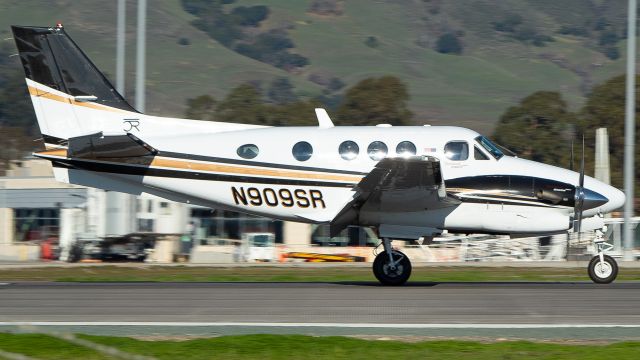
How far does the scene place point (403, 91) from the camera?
235 feet

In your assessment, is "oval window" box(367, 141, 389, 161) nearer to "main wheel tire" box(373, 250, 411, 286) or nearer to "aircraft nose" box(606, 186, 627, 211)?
"main wheel tire" box(373, 250, 411, 286)

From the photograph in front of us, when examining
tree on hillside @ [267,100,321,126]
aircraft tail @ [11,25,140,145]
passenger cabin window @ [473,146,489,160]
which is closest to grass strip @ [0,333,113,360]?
aircraft tail @ [11,25,140,145]

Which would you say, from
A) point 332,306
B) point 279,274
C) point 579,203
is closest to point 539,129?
point 279,274

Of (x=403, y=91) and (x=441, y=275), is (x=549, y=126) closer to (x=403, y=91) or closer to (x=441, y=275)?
(x=403, y=91)

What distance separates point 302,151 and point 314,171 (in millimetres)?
465

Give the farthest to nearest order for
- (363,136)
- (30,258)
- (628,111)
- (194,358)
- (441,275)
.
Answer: (30,258) → (628,111) → (441,275) → (363,136) → (194,358)

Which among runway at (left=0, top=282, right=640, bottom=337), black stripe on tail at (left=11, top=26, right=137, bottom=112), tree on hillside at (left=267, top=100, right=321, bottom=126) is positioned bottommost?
runway at (left=0, top=282, right=640, bottom=337)

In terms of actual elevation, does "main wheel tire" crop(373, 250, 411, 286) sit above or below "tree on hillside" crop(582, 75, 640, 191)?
below

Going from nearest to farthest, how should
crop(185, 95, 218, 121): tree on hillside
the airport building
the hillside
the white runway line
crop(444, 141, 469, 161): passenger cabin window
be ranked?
the white runway line, crop(444, 141, 469, 161): passenger cabin window, the airport building, crop(185, 95, 218, 121): tree on hillside, the hillside

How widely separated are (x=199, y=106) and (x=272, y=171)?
2459 inches

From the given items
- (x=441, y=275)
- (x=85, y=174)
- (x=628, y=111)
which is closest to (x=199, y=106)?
(x=628, y=111)

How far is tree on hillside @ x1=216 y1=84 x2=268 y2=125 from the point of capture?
244ft

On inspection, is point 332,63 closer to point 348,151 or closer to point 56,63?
point 56,63

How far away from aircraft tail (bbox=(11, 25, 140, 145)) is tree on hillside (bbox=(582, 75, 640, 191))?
43.1 m
